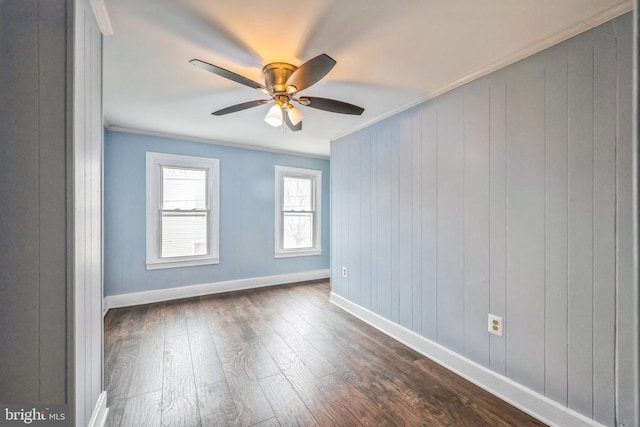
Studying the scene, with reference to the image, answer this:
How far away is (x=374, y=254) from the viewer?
2.96 meters

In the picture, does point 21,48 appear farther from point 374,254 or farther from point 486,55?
point 374,254

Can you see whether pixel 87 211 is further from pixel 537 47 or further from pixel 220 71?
pixel 537 47

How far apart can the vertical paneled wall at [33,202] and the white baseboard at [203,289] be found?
9.23 feet

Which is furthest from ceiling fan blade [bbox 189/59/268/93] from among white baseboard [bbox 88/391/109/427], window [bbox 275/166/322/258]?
window [bbox 275/166/322/258]

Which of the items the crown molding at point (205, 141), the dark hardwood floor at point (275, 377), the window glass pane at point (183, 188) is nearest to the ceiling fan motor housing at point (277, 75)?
the dark hardwood floor at point (275, 377)

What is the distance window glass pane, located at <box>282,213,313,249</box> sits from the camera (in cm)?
463

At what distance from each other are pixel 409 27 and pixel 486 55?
655mm

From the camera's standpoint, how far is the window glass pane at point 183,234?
3.68m

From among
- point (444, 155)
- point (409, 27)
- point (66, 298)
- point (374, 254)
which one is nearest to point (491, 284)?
point (444, 155)

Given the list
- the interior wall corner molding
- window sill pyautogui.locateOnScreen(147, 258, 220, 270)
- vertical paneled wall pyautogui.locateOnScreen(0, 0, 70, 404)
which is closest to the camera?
vertical paneled wall pyautogui.locateOnScreen(0, 0, 70, 404)

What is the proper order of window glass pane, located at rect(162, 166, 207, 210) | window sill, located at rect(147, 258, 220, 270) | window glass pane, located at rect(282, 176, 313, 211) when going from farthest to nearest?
window glass pane, located at rect(282, 176, 313, 211)
window glass pane, located at rect(162, 166, 207, 210)
window sill, located at rect(147, 258, 220, 270)

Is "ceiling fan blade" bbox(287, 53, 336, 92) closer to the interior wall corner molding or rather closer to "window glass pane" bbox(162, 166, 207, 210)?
the interior wall corner molding

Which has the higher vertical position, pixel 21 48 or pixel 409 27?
pixel 409 27

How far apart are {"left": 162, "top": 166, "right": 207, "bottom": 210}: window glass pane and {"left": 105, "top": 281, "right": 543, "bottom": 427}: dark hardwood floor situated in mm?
1518
